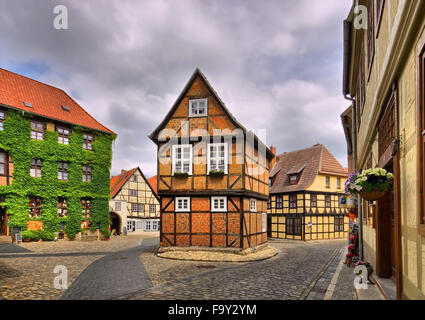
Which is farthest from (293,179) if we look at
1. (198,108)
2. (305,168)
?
(198,108)

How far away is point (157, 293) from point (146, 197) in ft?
104

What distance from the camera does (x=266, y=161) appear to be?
2319cm

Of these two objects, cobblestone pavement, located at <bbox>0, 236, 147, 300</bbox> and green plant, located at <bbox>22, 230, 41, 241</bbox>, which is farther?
green plant, located at <bbox>22, 230, 41, 241</bbox>

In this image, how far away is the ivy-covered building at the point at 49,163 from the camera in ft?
76.0

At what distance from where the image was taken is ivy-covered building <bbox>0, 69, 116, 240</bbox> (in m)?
23.2

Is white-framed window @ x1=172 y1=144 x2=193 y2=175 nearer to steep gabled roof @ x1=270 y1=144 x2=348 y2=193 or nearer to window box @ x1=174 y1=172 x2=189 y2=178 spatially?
window box @ x1=174 y1=172 x2=189 y2=178

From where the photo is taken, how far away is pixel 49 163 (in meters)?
25.3

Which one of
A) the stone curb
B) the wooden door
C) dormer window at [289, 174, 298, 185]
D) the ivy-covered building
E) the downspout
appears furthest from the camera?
dormer window at [289, 174, 298, 185]

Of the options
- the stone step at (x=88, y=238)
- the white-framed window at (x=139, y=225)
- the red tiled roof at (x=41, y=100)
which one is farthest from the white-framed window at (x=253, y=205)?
the white-framed window at (x=139, y=225)

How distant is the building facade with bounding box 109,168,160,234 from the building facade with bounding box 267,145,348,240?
46.3 feet

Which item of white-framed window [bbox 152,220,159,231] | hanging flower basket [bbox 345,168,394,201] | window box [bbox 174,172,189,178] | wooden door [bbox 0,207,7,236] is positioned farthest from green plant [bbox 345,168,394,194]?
white-framed window [bbox 152,220,159,231]

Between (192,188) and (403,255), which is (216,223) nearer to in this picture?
(192,188)

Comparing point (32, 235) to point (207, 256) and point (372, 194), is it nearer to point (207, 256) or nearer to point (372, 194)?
point (207, 256)

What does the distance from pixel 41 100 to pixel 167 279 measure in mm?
22224
